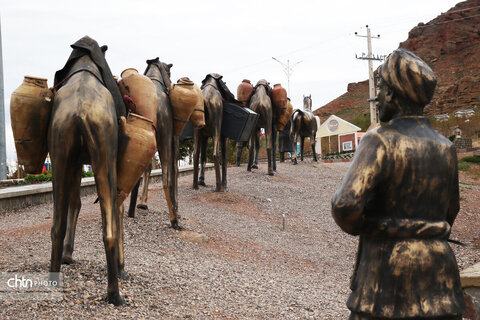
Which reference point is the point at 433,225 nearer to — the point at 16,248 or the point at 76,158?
the point at 76,158

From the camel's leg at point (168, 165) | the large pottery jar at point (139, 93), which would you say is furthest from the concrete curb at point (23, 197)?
the large pottery jar at point (139, 93)

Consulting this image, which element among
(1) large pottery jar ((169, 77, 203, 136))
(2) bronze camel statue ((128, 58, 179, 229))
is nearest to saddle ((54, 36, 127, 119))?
(2) bronze camel statue ((128, 58, 179, 229))

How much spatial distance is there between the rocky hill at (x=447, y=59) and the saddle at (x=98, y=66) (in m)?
62.3

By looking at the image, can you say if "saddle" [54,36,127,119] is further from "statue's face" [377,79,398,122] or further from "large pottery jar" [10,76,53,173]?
"statue's face" [377,79,398,122]

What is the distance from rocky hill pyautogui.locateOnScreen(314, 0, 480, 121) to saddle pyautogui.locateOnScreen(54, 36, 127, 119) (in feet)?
204

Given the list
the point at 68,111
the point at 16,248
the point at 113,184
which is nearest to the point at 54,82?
the point at 68,111

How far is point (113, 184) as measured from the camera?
4273 mm

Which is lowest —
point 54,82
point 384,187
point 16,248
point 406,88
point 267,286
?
point 267,286

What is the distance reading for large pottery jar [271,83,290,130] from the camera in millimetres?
14492

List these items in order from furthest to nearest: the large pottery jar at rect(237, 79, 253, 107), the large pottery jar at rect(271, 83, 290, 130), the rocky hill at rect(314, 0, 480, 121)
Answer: the rocky hill at rect(314, 0, 480, 121)
the large pottery jar at rect(271, 83, 290, 130)
the large pottery jar at rect(237, 79, 253, 107)

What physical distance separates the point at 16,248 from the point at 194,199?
493 centimetres

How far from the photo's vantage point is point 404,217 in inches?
92.9

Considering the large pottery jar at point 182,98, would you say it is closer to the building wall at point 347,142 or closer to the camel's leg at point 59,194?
the camel's leg at point 59,194

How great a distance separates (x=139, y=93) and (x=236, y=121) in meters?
5.94
